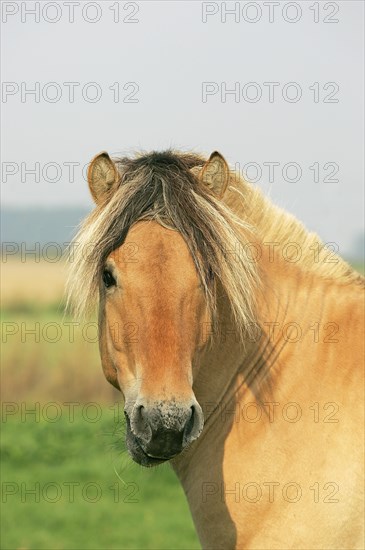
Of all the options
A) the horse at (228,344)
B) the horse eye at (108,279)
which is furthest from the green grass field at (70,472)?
the horse eye at (108,279)

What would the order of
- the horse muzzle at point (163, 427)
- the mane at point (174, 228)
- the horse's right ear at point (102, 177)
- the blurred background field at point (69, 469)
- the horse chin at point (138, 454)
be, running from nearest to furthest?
the horse muzzle at point (163, 427)
the horse chin at point (138, 454)
the mane at point (174, 228)
the horse's right ear at point (102, 177)
the blurred background field at point (69, 469)

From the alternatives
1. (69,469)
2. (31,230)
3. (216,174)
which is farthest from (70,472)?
(216,174)

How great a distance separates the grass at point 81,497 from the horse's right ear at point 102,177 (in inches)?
138

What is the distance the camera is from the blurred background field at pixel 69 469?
904cm

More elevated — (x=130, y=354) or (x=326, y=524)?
(x=130, y=354)

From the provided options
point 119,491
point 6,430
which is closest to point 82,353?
point 6,430

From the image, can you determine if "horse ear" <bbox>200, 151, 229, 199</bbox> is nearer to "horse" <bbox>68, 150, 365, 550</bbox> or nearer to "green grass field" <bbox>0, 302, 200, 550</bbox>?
"horse" <bbox>68, 150, 365, 550</bbox>

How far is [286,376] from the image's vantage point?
175 inches

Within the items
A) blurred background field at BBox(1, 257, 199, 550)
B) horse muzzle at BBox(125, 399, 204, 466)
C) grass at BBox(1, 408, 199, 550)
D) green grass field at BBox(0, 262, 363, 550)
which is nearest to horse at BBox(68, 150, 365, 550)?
horse muzzle at BBox(125, 399, 204, 466)

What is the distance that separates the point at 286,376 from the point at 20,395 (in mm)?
12119

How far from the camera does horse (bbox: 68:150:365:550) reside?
12.9 feet

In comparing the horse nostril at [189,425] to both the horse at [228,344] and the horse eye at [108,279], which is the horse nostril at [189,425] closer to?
the horse at [228,344]

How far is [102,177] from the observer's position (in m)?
4.49

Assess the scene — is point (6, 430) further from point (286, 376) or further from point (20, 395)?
point (286, 376)
